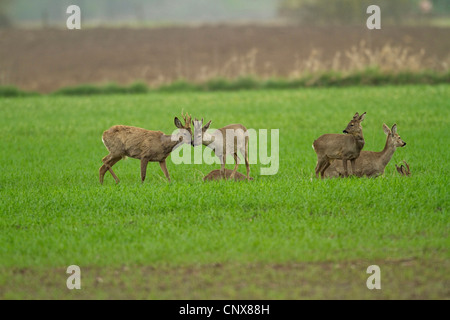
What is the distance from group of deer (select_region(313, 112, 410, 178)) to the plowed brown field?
18.1 metres

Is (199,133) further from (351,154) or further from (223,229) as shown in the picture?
(223,229)

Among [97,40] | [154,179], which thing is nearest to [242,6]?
[97,40]

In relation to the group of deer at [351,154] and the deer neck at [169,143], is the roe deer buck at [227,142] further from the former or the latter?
the group of deer at [351,154]

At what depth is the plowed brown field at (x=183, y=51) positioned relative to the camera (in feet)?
110

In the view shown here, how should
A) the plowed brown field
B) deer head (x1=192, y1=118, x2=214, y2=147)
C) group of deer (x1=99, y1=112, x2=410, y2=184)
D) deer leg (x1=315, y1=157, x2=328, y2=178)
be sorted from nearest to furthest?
deer head (x1=192, y1=118, x2=214, y2=147) → group of deer (x1=99, y1=112, x2=410, y2=184) → deer leg (x1=315, y1=157, x2=328, y2=178) → the plowed brown field

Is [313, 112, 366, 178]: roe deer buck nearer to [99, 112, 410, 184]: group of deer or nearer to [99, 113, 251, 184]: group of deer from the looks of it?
[99, 112, 410, 184]: group of deer

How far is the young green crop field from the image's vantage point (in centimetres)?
716

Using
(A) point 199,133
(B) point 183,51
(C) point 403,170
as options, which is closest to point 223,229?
(A) point 199,133

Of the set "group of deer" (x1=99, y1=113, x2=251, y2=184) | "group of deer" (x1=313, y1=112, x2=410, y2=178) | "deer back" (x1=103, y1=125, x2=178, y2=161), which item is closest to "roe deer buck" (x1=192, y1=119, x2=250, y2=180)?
"group of deer" (x1=99, y1=113, x2=251, y2=184)

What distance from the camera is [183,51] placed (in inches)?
1518

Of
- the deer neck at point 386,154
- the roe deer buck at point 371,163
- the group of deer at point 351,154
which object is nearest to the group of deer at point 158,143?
the group of deer at point 351,154

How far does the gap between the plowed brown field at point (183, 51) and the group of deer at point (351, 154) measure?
1814cm
